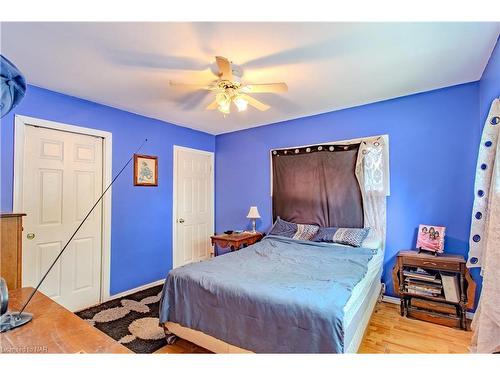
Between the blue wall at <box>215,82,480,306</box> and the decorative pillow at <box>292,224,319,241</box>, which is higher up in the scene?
the blue wall at <box>215,82,480,306</box>

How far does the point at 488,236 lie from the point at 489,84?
135cm

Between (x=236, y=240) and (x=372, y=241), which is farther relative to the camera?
(x=236, y=240)

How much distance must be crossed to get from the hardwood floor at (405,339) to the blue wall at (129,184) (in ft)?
5.20

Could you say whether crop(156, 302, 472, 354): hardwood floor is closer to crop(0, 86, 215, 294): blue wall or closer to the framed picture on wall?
crop(0, 86, 215, 294): blue wall

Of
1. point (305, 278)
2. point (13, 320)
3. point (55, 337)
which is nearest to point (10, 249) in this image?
point (13, 320)

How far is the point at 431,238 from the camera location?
262 cm

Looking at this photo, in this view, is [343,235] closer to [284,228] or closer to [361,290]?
[284,228]

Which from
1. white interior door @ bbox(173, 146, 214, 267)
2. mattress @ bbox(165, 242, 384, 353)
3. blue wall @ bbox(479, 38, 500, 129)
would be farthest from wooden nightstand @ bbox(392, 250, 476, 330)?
white interior door @ bbox(173, 146, 214, 267)

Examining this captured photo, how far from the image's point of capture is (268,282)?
5.95 feet

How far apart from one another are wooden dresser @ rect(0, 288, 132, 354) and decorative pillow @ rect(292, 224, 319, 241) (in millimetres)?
2566

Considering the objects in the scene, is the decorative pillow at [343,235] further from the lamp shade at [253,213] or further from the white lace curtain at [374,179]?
the lamp shade at [253,213]

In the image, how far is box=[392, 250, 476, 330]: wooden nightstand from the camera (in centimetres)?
232

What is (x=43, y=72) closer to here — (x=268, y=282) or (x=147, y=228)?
(x=147, y=228)

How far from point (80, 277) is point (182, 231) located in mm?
1479
